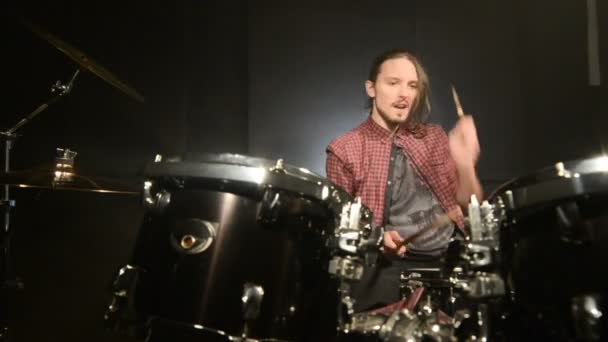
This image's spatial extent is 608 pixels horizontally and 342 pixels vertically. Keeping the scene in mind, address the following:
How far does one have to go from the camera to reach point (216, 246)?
3.88 ft

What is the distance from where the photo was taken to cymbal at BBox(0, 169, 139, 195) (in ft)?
4.95

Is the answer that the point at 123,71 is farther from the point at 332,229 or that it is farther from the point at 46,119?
the point at 332,229

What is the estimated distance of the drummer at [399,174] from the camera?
1847 millimetres

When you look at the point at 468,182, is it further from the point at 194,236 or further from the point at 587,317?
the point at 194,236

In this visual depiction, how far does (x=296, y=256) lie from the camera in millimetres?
1230

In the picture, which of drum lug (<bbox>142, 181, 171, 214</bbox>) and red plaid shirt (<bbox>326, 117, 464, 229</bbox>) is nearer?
drum lug (<bbox>142, 181, 171, 214</bbox>)

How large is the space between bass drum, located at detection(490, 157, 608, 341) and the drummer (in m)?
0.57

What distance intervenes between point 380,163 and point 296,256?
81 cm

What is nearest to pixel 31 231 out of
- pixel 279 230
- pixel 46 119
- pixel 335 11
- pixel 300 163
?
pixel 46 119

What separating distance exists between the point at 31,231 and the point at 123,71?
749 millimetres

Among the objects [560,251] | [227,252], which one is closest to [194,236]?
[227,252]

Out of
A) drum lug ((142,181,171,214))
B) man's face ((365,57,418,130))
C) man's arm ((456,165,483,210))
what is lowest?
drum lug ((142,181,171,214))

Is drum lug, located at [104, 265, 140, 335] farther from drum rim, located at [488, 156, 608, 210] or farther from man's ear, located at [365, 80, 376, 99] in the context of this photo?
man's ear, located at [365, 80, 376, 99]

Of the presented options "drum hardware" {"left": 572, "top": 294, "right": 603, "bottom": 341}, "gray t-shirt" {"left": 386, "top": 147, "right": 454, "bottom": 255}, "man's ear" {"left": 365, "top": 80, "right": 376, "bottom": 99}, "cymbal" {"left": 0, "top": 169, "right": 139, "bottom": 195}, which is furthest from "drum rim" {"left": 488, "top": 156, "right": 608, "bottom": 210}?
"cymbal" {"left": 0, "top": 169, "right": 139, "bottom": 195}
